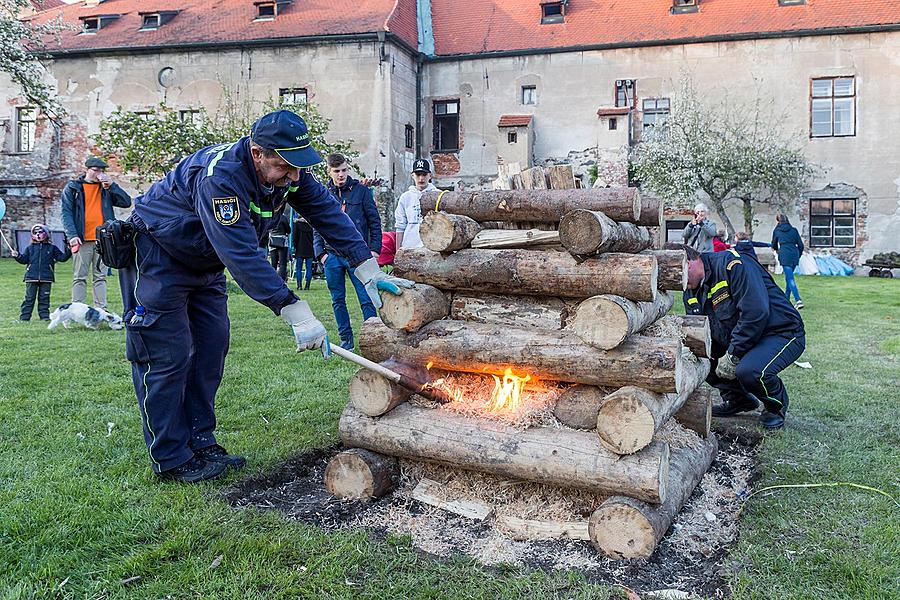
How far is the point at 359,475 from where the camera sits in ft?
12.9

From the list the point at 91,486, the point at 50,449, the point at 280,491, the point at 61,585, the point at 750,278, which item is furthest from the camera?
the point at 750,278

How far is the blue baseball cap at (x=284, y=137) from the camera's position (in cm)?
354

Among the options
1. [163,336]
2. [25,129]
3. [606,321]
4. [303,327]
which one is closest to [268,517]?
[303,327]

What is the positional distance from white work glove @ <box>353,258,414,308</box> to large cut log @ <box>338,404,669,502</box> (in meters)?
0.67

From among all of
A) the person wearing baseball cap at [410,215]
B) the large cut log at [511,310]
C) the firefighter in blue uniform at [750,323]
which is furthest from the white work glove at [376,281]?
the person wearing baseball cap at [410,215]

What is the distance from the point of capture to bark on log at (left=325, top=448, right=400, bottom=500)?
154 inches

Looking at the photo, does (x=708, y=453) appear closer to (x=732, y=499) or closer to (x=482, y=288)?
(x=732, y=499)

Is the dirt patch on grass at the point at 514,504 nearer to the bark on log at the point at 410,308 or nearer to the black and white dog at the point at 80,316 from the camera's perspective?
the bark on log at the point at 410,308

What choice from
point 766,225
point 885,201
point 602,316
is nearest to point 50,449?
point 602,316

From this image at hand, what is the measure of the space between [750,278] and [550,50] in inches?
846

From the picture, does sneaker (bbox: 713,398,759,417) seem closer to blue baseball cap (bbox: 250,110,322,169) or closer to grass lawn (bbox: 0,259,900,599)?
grass lawn (bbox: 0,259,900,599)

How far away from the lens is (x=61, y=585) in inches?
113

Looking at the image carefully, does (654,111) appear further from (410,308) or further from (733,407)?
(410,308)

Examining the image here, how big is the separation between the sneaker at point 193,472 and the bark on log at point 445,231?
5.93 ft
